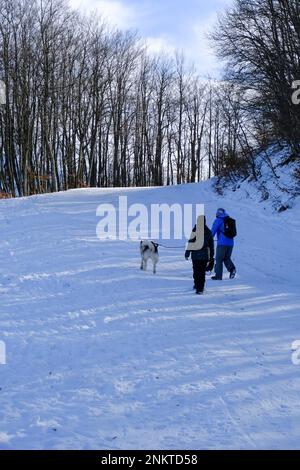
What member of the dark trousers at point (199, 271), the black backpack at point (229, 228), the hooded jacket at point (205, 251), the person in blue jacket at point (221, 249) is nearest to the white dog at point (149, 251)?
the person in blue jacket at point (221, 249)

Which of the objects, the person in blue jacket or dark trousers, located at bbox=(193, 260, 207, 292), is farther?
the person in blue jacket

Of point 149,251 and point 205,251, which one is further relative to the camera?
point 149,251

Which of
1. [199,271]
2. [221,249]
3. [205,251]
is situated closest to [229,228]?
[221,249]

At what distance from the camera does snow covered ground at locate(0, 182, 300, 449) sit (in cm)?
477

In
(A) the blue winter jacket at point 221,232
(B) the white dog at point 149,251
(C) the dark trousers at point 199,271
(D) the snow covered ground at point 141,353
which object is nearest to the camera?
(D) the snow covered ground at point 141,353

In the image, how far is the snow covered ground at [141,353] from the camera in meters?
4.77

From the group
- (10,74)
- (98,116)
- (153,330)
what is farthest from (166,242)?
(98,116)

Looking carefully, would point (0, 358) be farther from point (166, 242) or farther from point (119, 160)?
point (119, 160)

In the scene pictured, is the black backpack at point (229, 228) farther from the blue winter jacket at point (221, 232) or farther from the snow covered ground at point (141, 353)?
the snow covered ground at point (141, 353)

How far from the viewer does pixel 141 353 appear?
688cm

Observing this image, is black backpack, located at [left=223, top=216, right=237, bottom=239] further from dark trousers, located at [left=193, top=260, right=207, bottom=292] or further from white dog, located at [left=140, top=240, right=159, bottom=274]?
dark trousers, located at [left=193, top=260, right=207, bottom=292]

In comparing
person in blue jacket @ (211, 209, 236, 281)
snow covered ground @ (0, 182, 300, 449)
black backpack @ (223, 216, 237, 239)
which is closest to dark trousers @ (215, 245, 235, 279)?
person in blue jacket @ (211, 209, 236, 281)

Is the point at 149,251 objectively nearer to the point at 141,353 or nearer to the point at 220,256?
the point at 220,256
